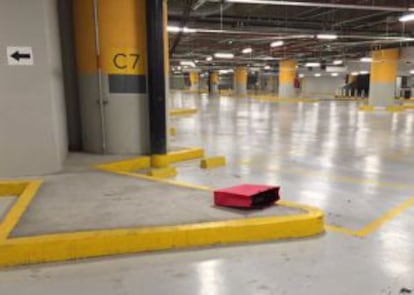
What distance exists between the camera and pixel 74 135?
680 centimetres

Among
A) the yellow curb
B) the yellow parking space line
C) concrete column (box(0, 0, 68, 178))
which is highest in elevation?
concrete column (box(0, 0, 68, 178))

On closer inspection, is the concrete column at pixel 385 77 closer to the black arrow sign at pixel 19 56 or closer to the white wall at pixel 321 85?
the black arrow sign at pixel 19 56

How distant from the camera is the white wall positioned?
4600 cm

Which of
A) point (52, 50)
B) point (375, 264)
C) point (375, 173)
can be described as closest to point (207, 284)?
point (375, 264)

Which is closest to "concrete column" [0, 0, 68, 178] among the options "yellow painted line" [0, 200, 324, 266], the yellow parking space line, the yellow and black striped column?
the yellow and black striped column

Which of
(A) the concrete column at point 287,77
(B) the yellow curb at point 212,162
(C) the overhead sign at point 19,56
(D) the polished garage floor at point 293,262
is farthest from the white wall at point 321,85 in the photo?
(C) the overhead sign at point 19,56

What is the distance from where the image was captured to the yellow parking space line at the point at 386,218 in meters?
3.57

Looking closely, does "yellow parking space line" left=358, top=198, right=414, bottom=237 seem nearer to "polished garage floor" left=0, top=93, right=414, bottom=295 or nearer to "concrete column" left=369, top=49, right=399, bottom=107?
"polished garage floor" left=0, top=93, right=414, bottom=295

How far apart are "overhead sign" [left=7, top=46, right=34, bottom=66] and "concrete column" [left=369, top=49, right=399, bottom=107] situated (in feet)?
67.2

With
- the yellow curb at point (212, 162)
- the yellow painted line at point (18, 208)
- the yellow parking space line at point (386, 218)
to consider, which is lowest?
the yellow parking space line at point (386, 218)

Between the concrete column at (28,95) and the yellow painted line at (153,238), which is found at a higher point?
the concrete column at (28,95)

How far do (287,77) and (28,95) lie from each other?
27.6 m

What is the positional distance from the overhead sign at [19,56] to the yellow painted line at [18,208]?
1481 mm

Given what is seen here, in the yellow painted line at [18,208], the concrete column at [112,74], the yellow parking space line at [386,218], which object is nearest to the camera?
the yellow painted line at [18,208]
